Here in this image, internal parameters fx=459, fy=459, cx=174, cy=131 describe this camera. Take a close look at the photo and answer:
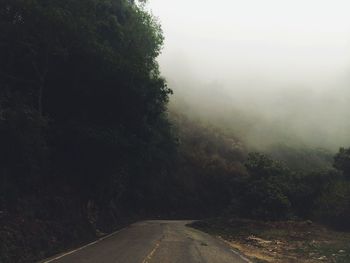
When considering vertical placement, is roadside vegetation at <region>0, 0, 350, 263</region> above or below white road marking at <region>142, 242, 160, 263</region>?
above

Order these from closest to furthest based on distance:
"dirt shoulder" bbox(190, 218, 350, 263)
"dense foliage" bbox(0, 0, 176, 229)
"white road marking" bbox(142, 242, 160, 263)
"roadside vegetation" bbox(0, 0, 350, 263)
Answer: "white road marking" bbox(142, 242, 160, 263), "roadside vegetation" bbox(0, 0, 350, 263), "dense foliage" bbox(0, 0, 176, 229), "dirt shoulder" bbox(190, 218, 350, 263)

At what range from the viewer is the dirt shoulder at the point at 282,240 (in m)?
22.8

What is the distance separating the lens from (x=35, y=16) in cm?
2358

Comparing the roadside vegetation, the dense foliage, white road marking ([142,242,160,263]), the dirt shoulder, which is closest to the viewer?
white road marking ([142,242,160,263])

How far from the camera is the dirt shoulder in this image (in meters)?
22.8

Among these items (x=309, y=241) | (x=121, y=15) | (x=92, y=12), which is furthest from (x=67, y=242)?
(x=121, y=15)

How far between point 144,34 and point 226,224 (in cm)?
1842

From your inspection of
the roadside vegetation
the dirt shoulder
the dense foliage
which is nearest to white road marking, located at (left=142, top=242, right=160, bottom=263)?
the roadside vegetation

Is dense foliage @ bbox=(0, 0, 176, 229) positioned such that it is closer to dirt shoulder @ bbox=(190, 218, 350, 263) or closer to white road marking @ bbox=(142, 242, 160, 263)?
white road marking @ bbox=(142, 242, 160, 263)

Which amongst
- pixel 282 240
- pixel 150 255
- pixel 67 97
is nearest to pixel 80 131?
pixel 67 97

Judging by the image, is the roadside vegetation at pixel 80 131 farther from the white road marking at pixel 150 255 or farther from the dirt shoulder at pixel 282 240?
the white road marking at pixel 150 255

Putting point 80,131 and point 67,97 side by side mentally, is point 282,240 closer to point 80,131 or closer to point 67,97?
point 80,131

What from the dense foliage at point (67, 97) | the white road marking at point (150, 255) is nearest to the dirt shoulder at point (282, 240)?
the white road marking at point (150, 255)

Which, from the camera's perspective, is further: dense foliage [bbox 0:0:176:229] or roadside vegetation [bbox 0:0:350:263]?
dense foliage [bbox 0:0:176:229]
